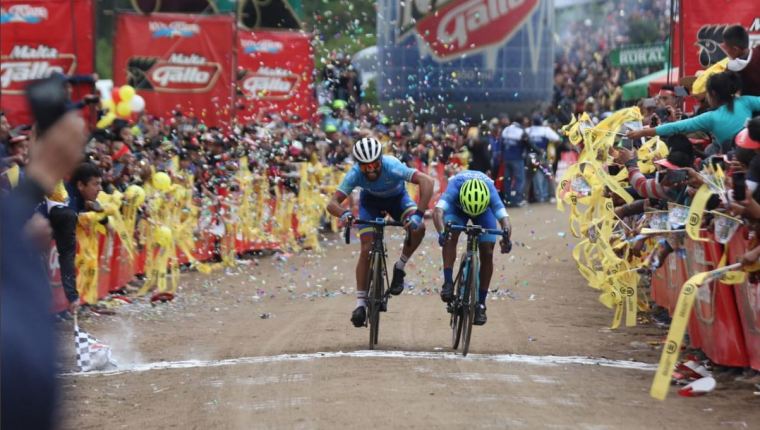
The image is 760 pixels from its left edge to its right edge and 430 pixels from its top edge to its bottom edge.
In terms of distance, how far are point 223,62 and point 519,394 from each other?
1376cm

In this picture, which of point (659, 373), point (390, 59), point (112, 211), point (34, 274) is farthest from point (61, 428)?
point (390, 59)

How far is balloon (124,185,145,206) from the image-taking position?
15.0 metres

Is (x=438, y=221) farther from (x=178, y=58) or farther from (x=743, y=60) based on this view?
(x=178, y=58)

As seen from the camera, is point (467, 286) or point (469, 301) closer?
Answer: point (469, 301)

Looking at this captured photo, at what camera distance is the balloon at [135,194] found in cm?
1503

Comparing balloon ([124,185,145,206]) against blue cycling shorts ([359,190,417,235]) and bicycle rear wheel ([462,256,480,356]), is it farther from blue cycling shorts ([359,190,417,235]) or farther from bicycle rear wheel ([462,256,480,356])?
bicycle rear wheel ([462,256,480,356])

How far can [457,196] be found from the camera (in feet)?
38.5

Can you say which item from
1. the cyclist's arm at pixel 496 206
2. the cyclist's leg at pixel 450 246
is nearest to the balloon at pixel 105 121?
the cyclist's leg at pixel 450 246

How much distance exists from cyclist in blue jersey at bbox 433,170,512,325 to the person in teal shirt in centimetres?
188

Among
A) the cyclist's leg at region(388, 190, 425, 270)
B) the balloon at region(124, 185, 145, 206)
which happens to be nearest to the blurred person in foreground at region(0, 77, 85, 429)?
the cyclist's leg at region(388, 190, 425, 270)

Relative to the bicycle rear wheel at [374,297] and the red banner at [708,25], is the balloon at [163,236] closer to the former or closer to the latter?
the bicycle rear wheel at [374,297]

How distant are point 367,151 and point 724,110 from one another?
3139 mm

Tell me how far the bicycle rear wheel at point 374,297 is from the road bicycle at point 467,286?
0.66 metres

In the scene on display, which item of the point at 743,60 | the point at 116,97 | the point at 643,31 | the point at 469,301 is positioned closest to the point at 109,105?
the point at 116,97
